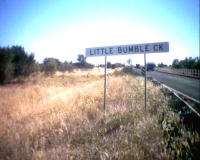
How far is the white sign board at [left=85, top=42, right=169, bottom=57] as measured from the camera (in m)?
3.57

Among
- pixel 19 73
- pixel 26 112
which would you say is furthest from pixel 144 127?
pixel 19 73

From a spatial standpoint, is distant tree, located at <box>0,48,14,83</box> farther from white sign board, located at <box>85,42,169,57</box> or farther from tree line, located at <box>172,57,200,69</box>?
tree line, located at <box>172,57,200,69</box>

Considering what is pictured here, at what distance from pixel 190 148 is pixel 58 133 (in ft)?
9.17

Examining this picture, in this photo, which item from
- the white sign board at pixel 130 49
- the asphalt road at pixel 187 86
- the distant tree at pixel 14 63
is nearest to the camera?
the white sign board at pixel 130 49

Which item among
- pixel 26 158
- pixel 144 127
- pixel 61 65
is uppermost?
pixel 61 65

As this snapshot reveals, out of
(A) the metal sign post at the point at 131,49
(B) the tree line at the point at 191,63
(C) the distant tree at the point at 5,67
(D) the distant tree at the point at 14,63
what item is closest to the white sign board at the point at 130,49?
(A) the metal sign post at the point at 131,49

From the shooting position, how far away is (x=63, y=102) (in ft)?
16.5

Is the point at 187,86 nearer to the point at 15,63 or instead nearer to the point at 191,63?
the point at 15,63

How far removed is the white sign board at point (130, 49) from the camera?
11.7 feet

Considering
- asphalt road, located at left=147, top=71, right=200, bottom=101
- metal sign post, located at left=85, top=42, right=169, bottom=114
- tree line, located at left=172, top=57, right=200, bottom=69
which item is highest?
tree line, located at left=172, top=57, right=200, bottom=69

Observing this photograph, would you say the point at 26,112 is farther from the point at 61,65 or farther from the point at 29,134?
the point at 61,65

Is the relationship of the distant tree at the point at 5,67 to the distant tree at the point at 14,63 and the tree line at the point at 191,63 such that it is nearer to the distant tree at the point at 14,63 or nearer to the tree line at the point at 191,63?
the distant tree at the point at 14,63

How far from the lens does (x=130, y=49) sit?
377 cm

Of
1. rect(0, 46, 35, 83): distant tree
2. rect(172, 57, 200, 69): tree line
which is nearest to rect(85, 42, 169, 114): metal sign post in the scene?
rect(0, 46, 35, 83): distant tree
